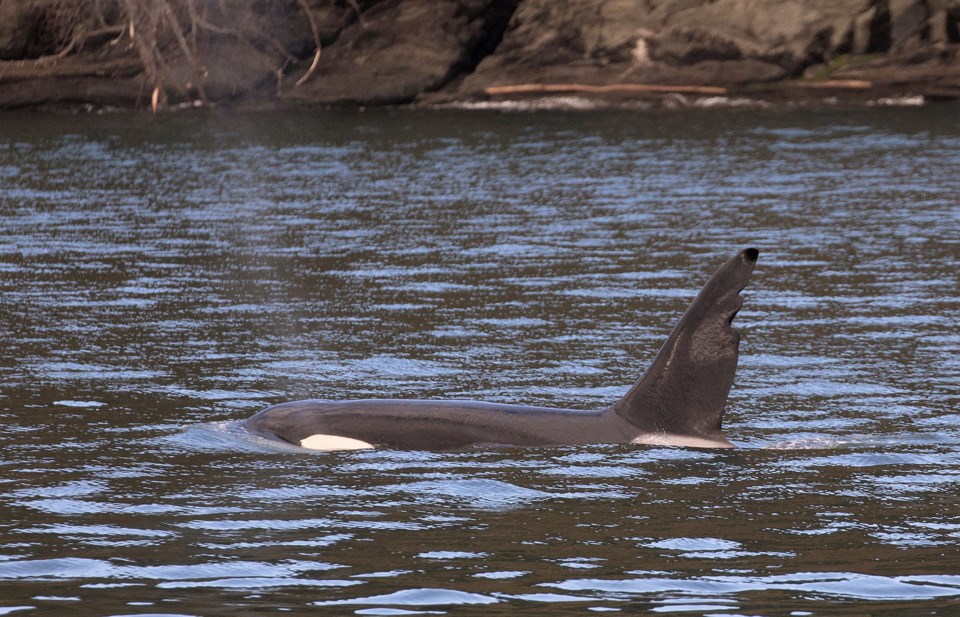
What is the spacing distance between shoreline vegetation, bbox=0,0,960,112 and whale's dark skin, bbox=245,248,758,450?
1120 inches

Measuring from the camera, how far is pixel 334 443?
8633 mm

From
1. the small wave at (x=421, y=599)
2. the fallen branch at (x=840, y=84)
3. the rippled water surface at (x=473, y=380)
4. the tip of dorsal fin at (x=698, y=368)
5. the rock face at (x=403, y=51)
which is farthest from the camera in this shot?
the rock face at (x=403, y=51)

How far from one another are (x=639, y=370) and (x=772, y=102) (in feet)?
86.6

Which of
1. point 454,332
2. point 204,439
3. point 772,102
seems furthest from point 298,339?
point 772,102

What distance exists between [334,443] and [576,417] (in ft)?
4.26

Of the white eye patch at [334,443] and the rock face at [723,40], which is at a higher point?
the rock face at [723,40]

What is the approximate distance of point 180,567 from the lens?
6.60 meters

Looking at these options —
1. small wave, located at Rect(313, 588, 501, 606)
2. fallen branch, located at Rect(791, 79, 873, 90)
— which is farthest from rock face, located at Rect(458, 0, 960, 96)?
small wave, located at Rect(313, 588, 501, 606)

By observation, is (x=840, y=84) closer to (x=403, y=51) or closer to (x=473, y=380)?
(x=403, y=51)

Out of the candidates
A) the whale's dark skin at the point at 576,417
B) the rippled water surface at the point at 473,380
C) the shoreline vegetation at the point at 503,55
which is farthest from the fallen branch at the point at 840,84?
the whale's dark skin at the point at 576,417

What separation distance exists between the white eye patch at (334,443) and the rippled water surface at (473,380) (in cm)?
9

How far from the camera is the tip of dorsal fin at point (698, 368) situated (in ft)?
26.2

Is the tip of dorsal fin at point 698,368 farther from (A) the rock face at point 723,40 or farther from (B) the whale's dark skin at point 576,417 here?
(A) the rock face at point 723,40

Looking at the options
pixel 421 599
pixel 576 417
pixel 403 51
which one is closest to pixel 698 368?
pixel 576 417
